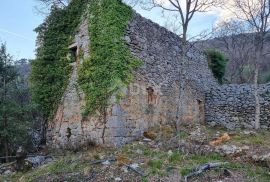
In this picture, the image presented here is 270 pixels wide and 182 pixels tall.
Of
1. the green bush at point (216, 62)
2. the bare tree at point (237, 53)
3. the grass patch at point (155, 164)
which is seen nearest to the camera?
the grass patch at point (155, 164)

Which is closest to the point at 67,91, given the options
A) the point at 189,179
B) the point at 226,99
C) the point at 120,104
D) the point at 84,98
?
the point at 84,98

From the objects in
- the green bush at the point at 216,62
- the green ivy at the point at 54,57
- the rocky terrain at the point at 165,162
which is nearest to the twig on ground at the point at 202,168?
the rocky terrain at the point at 165,162

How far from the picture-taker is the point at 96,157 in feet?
23.4

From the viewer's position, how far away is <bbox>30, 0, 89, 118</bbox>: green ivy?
9.54m

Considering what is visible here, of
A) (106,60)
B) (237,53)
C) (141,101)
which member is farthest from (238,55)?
(106,60)

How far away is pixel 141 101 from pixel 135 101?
1.01 ft

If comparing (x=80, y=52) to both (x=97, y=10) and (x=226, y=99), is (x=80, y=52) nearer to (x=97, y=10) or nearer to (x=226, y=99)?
(x=97, y=10)

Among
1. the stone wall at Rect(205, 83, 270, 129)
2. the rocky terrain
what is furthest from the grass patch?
the stone wall at Rect(205, 83, 270, 129)

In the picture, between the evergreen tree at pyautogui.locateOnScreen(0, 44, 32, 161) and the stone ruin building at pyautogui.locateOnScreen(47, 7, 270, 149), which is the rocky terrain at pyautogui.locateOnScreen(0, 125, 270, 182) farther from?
the evergreen tree at pyautogui.locateOnScreen(0, 44, 32, 161)

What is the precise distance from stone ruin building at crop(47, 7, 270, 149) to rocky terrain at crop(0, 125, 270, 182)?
1.52ft

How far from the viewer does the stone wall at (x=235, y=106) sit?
41.6 feet

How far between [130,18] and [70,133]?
12.7 ft

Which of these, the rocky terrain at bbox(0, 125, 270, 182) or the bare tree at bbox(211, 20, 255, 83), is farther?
the bare tree at bbox(211, 20, 255, 83)

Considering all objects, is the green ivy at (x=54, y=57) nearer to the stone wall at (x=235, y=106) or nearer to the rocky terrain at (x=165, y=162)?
the rocky terrain at (x=165, y=162)
